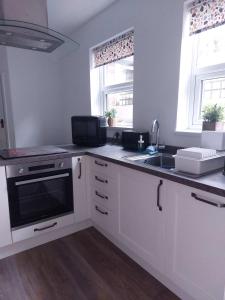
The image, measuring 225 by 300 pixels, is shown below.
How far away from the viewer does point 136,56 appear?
222 centimetres

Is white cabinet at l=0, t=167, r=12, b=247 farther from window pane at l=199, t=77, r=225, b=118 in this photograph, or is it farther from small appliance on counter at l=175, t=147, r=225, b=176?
window pane at l=199, t=77, r=225, b=118

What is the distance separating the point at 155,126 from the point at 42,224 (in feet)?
4.67

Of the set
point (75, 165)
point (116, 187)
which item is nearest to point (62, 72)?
point (75, 165)

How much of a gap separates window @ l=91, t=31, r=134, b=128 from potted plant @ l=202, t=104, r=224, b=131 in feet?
3.54

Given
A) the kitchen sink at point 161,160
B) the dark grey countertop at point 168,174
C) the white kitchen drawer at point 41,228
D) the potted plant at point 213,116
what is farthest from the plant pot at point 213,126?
the white kitchen drawer at point 41,228

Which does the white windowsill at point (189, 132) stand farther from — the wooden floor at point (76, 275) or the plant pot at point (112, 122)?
the wooden floor at point (76, 275)

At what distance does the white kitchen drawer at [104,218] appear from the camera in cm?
189

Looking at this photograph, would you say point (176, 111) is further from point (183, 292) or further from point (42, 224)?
point (42, 224)

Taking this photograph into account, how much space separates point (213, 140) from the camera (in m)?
1.58

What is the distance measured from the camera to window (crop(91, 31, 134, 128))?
8.16ft

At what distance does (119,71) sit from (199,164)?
Result: 6.27ft

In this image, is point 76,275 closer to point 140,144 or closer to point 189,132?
point 140,144

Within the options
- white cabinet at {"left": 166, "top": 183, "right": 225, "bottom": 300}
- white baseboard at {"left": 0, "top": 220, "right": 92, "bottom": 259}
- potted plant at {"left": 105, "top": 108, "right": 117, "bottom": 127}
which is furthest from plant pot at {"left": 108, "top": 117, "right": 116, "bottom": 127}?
white cabinet at {"left": 166, "top": 183, "right": 225, "bottom": 300}

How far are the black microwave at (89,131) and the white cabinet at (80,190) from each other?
1.18 feet
